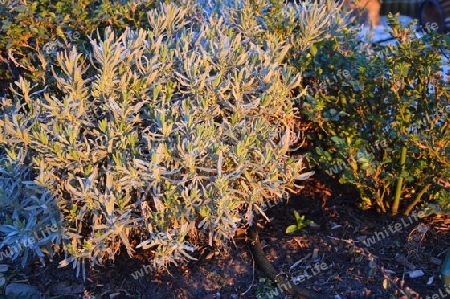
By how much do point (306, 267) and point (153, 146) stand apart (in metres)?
1.10

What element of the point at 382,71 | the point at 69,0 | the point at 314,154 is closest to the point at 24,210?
the point at 69,0

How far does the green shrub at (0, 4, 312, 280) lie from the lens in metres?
2.79

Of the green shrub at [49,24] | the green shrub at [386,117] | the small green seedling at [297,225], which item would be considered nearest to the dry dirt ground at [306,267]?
the small green seedling at [297,225]

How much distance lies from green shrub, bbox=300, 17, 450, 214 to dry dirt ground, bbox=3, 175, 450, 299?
0.64ft

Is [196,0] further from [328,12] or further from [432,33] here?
[432,33]

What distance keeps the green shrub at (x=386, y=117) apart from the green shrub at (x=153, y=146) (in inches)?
12.6

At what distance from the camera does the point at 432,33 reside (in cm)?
296

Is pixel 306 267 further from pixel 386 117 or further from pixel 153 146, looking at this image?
pixel 153 146

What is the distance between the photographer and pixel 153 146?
114 inches

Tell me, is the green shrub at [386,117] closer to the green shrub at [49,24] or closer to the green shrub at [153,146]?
the green shrub at [153,146]

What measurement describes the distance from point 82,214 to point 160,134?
579 mm

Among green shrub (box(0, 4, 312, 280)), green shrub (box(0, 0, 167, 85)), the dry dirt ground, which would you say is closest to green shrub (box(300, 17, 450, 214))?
the dry dirt ground

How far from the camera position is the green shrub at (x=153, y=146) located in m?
2.79

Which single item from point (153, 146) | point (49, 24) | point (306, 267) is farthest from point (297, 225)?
point (49, 24)
